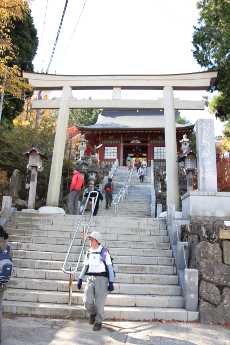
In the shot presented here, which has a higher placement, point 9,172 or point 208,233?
point 9,172

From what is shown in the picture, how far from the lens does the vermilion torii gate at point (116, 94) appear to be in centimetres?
1325

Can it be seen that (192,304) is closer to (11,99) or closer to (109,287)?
(109,287)

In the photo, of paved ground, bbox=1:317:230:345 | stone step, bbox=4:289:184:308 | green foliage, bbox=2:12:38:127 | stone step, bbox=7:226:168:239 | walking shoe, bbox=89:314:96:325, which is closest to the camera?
paved ground, bbox=1:317:230:345

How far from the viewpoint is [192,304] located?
6742 mm

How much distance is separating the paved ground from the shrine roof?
25.0 metres

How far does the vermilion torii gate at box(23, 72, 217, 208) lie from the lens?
13.2 metres

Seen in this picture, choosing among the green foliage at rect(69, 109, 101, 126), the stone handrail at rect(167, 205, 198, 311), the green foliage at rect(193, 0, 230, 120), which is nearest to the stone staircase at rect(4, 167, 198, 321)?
the stone handrail at rect(167, 205, 198, 311)

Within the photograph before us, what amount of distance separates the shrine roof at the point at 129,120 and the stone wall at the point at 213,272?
23.8 meters

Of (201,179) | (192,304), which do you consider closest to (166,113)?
(201,179)

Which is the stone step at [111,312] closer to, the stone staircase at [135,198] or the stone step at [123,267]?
the stone step at [123,267]

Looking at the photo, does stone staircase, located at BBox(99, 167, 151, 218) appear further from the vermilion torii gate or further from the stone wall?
the stone wall

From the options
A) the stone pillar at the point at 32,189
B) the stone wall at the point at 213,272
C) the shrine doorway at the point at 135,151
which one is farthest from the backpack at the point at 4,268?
the shrine doorway at the point at 135,151

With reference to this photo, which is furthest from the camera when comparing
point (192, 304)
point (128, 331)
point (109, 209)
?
point (109, 209)

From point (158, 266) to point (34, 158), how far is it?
672cm
